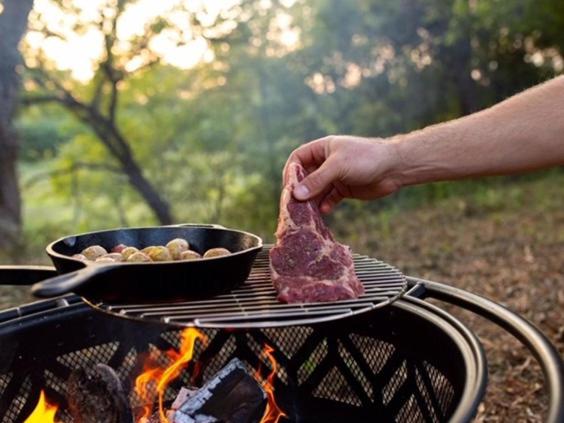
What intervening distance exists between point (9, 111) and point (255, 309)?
19.8 ft

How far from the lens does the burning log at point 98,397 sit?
6.96 feet

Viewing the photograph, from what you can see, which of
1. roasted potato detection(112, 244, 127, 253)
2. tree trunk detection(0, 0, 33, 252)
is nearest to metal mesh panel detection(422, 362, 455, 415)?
roasted potato detection(112, 244, 127, 253)

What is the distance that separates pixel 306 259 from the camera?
195cm

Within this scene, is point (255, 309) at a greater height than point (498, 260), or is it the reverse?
point (255, 309)

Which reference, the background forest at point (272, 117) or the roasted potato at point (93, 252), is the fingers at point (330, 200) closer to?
the roasted potato at point (93, 252)

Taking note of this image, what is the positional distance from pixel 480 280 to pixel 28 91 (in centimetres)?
578

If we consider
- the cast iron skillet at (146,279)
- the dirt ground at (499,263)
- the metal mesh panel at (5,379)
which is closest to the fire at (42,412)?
the metal mesh panel at (5,379)

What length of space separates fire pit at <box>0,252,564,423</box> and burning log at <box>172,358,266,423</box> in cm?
18

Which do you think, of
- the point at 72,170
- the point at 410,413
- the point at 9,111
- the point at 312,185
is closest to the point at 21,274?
the point at 312,185

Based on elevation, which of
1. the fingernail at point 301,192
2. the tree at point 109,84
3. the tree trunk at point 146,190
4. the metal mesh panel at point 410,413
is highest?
the tree at point 109,84

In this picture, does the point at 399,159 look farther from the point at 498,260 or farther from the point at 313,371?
the point at 498,260

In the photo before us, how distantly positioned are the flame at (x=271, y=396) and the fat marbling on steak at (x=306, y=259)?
0.74 meters

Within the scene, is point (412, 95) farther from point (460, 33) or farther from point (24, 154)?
point (24, 154)

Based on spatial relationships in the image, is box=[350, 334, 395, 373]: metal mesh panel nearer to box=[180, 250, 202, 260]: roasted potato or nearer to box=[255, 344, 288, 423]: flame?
box=[255, 344, 288, 423]: flame
